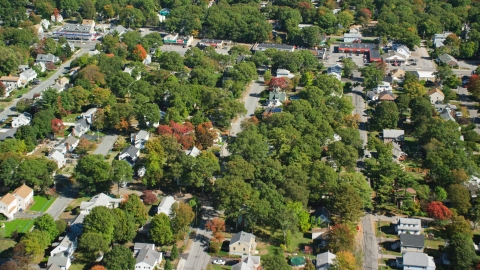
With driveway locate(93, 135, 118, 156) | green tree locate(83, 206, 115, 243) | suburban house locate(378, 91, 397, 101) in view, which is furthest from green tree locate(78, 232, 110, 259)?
suburban house locate(378, 91, 397, 101)

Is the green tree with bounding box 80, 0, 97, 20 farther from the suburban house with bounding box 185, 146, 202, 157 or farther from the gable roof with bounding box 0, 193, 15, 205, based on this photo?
the gable roof with bounding box 0, 193, 15, 205

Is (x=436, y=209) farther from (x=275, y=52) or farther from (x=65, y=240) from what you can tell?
(x=275, y=52)

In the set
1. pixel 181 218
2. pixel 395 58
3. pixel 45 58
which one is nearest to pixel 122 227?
pixel 181 218

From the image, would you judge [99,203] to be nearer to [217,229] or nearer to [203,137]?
[217,229]

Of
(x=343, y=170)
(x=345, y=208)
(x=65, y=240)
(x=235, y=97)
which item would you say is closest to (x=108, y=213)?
(x=65, y=240)

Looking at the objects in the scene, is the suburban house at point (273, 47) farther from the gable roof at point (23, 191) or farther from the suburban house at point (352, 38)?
the gable roof at point (23, 191)
